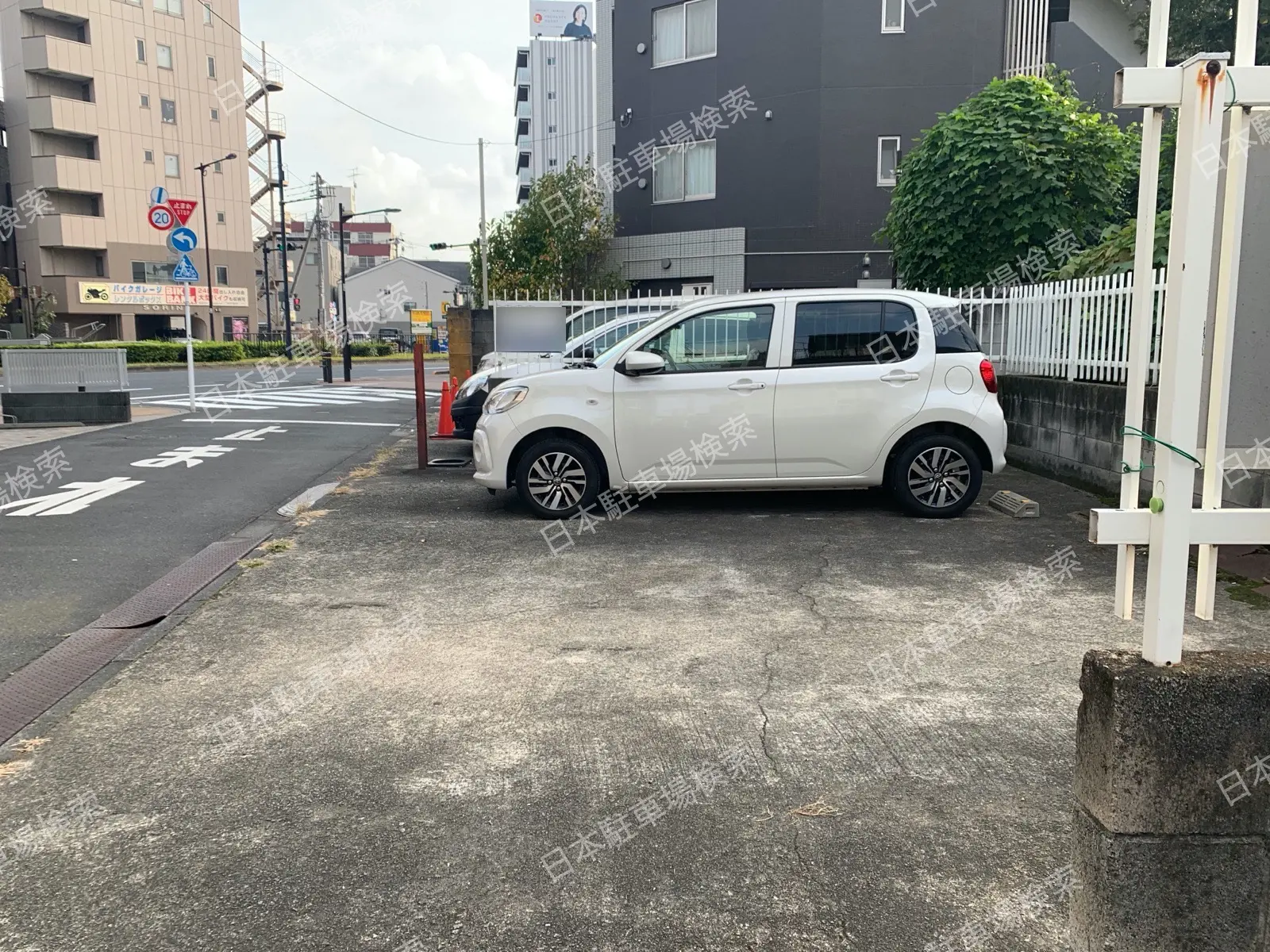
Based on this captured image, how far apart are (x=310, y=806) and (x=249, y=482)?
7508 millimetres

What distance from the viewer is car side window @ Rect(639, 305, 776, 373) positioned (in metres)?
7.83

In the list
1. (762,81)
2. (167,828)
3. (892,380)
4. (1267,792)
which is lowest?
(167,828)

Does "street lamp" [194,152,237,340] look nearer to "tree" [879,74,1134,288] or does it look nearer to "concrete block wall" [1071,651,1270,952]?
"tree" [879,74,1134,288]

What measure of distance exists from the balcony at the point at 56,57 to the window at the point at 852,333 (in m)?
49.9

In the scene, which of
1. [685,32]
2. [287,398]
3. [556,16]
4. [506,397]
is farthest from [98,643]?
[556,16]

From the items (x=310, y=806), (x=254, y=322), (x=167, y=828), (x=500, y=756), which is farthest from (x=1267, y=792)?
(x=254, y=322)

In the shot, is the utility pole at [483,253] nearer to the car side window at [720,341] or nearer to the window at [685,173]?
the window at [685,173]

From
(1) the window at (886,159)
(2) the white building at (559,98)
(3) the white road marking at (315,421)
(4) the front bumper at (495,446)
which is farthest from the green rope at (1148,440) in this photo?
(2) the white building at (559,98)

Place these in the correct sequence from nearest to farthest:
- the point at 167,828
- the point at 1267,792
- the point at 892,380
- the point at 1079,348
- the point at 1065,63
→ 1. the point at 1267,792
2. the point at 167,828
3. the point at 892,380
4. the point at 1079,348
5. the point at 1065,63

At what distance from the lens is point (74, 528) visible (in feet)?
25.6

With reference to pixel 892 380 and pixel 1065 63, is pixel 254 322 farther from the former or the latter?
pixel 892 380

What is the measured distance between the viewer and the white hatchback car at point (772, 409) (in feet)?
25.5

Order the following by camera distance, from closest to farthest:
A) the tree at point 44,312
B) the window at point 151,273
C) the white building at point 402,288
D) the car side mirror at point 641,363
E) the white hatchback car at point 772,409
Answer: the car side mirror at point 641,363 → the white hatchback car at point 772,409 → the tree at point 44,312 → the window at point 151,273 → the white building at point 402,288

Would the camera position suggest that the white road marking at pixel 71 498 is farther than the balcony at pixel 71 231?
No
